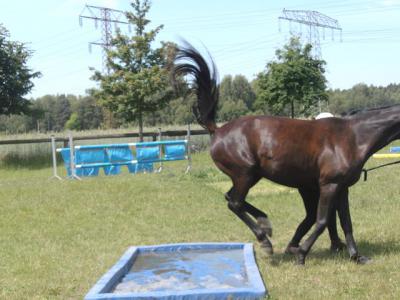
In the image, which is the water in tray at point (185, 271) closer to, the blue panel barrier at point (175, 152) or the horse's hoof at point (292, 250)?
the horse's hoof at point (292, 250)

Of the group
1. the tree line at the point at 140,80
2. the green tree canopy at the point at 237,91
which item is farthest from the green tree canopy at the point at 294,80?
the green tree canopy at the point at 237,91

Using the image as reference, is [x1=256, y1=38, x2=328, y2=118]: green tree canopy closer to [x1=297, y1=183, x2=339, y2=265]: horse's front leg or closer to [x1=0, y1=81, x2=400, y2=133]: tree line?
[x1=297, y1=183, x2=339, y2=265]: horse's front leg

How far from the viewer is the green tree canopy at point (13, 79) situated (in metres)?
27.2

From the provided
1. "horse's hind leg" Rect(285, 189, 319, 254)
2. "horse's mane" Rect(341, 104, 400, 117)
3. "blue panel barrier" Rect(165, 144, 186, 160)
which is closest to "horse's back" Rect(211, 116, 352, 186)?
"horse's mane" Rect(341, 104, 400, 117)

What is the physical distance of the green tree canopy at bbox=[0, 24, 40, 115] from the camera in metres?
27.2

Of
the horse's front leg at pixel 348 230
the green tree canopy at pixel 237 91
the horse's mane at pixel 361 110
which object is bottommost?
the horse's front leg at pixel 348 230

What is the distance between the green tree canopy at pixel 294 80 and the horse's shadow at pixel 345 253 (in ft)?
68.7

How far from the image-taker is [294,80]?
2822 cm

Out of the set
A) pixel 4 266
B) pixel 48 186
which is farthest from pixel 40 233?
pixel 48 186

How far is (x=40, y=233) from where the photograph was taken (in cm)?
978

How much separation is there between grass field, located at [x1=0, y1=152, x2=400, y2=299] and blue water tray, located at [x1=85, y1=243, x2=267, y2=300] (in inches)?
12.3

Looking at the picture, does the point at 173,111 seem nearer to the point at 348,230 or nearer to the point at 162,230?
the point at 162,230

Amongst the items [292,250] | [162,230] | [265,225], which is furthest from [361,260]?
[162,230]

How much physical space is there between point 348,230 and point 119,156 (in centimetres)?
1190
